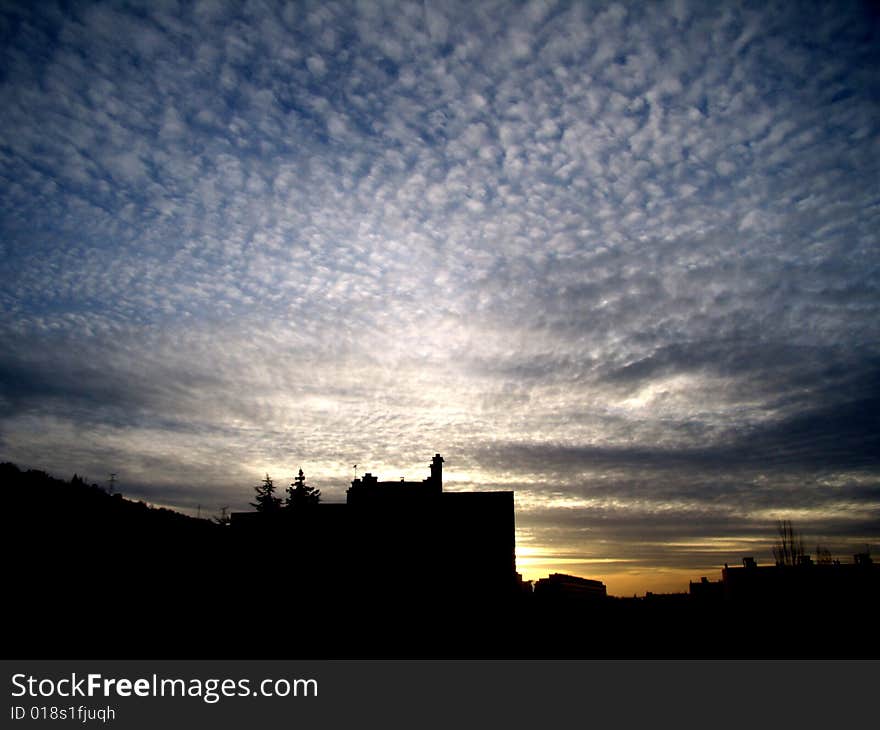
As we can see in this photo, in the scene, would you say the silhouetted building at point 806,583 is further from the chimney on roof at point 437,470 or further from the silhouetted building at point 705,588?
the chimney on roof at point 437,470

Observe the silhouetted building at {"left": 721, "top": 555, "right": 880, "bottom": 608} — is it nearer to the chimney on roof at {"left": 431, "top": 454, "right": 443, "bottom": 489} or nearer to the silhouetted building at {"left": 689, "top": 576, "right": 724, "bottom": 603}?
the silhouetted building at {"left": 689, "top": 576, "right": 724, "bottom": 603}

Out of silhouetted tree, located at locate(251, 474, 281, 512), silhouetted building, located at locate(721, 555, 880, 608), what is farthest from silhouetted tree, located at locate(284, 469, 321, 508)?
silhouetted building, located at locate(721, 555, 880, 608)

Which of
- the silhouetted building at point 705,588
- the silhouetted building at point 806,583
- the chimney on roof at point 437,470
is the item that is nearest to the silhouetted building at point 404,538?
the chimney on roof at point 437,470

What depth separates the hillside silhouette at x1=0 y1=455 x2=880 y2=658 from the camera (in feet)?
36.1

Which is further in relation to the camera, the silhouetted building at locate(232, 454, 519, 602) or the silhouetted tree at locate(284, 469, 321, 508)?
the silhouetted tree at locate(284, 469, 321, 508)

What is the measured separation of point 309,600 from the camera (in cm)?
1636

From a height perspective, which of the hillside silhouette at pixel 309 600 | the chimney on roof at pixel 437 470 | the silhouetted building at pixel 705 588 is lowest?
the silhouetted building at pixel 705 588

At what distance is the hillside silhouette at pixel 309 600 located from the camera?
11.0 m

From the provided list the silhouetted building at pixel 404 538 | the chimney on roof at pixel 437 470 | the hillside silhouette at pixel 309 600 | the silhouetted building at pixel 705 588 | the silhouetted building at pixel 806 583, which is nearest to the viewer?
the hillside silhouette at pixel 309 600

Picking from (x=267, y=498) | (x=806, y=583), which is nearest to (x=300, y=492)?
(x=267, y=498)
